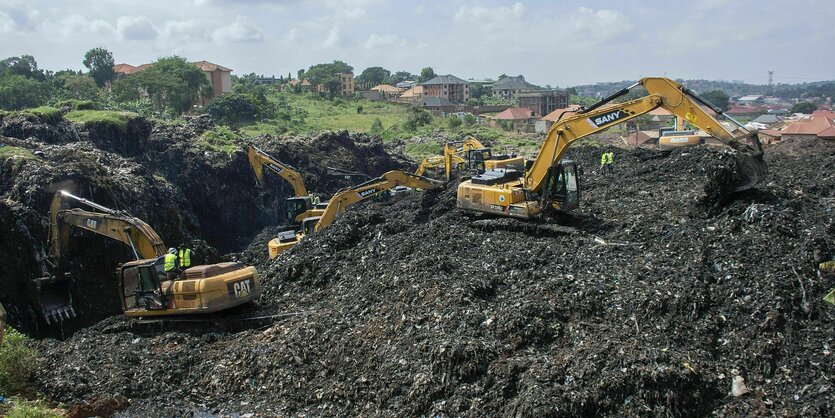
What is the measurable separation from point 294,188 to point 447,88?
7974 cm

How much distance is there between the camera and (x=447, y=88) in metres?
99.4

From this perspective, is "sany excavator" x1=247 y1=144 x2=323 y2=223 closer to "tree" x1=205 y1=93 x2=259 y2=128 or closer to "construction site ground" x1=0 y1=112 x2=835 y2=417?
"construction site ground" x1=0 y1=112 x2=835 y2=417

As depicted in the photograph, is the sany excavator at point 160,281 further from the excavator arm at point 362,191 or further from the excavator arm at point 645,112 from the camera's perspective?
the excavator arm at point 645,112

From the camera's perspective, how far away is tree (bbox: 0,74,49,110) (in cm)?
3919

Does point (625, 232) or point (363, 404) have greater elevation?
point (625, 232)

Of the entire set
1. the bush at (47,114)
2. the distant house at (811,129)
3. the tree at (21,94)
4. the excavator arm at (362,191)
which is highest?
the tree at (21,94)

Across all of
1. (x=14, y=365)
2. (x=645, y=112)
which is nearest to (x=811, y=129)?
(x=645, y=112)

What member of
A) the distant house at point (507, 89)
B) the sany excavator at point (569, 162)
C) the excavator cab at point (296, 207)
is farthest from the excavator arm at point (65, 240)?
the distant house at point (507, 89)

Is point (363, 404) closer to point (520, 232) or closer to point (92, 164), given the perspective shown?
point (520, 232)

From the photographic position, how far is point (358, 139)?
122 ft

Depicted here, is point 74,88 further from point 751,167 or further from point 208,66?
point 751,167

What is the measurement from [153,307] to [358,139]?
1043 inches

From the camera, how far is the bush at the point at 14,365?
387 inches

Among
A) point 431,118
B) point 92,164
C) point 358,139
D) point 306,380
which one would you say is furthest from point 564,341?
point 431,118
